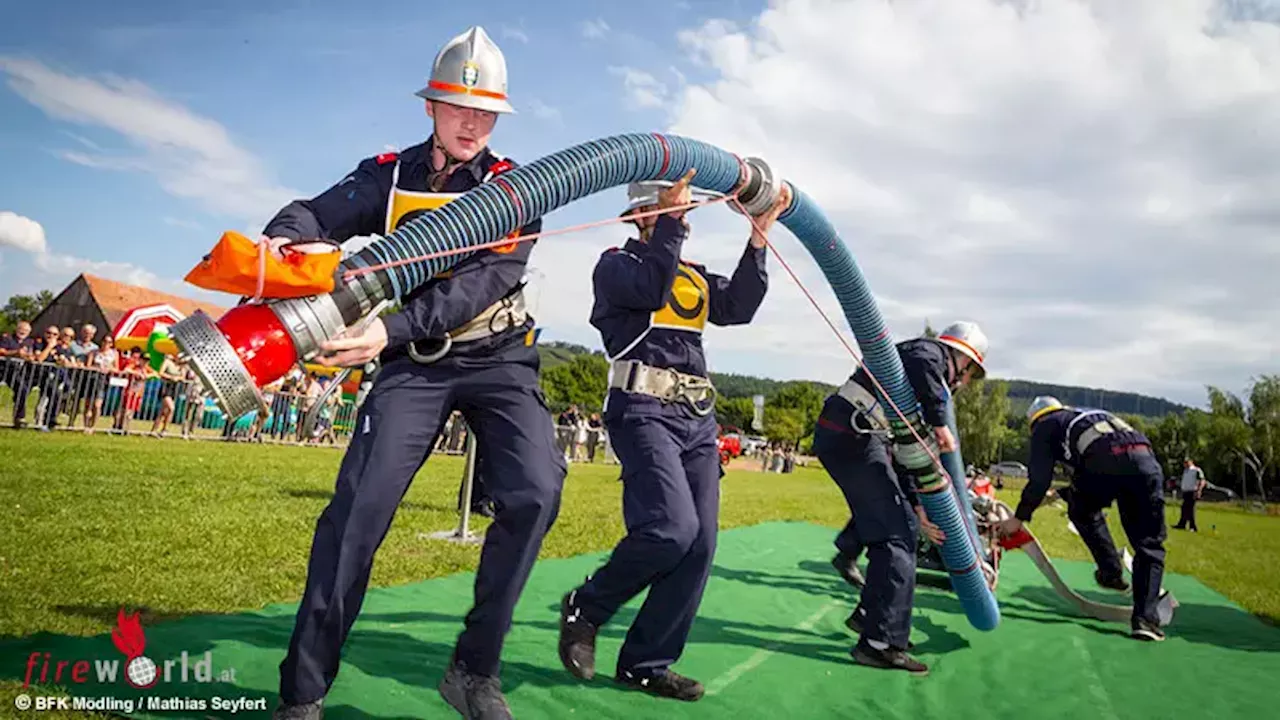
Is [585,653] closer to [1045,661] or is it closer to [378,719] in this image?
[378,719]

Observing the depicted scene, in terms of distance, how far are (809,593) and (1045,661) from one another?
2224 mm

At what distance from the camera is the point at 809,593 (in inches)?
303

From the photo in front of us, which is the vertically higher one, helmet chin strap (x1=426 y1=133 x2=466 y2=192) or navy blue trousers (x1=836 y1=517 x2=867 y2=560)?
helmet chin strap (x1=426 y1=133 x2=466 y2=192)

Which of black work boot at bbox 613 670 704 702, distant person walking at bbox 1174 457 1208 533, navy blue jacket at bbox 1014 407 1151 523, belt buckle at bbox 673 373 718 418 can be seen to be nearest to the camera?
black work boot at bbox 613 670 704 702

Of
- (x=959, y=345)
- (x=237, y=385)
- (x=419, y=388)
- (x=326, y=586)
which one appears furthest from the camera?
(x=959, y=345)

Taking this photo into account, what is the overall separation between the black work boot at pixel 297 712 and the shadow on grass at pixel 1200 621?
256 inches

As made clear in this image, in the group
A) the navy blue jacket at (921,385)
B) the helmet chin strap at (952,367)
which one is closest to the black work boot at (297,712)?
the navy blue jacket at (921,385)

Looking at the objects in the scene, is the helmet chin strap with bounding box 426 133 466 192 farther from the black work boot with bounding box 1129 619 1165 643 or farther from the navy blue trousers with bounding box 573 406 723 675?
the black work boot with bounding box 1129 619 1165 643

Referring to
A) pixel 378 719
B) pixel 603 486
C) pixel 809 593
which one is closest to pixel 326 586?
pixel 378 719

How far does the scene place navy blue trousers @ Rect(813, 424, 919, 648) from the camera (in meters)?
5.25

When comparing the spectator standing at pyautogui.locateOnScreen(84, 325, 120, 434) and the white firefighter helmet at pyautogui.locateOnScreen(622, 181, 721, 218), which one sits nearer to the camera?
the white firefighter helmet at pyautogui.locateOnScreen(622, 181, 721, 218)

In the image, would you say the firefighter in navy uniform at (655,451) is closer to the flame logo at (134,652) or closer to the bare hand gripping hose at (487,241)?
the bare hand gripping hose at (487,241)

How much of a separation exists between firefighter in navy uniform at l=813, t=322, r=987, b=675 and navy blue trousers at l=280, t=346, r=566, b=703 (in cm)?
271

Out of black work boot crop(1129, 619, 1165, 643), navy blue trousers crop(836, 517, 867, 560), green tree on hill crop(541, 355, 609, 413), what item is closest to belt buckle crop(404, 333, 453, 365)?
navy blue trousers crop(836, 517, 867, 560)
